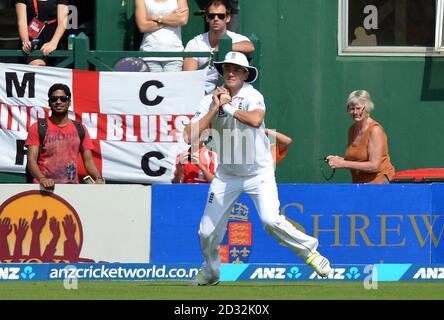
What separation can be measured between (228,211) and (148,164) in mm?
2927

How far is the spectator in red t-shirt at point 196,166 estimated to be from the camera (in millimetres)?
16078

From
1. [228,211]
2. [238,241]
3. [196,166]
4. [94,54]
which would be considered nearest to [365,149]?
[238,241]

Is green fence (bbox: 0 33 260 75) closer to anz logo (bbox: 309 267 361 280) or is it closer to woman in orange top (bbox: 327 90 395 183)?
woman in orange top (bbox: 327 90 395 183)

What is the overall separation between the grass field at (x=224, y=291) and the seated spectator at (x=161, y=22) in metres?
3.61

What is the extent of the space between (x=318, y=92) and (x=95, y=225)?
3830mm

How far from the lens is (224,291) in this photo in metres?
13.3

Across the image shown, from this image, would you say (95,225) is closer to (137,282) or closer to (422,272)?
(137,282)

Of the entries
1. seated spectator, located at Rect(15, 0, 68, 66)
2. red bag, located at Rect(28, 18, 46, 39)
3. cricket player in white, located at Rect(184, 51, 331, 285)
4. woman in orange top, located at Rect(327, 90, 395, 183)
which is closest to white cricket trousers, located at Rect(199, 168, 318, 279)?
cricket player in white, located at Rect(184, 51, 331, 285)

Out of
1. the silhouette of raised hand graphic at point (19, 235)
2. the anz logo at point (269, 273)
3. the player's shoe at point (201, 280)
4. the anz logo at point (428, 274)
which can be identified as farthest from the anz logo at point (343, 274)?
the silhouette of raised hand graphic at point (19, 235)

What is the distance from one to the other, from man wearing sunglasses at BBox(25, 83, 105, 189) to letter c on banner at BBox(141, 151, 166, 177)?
3.04 ft

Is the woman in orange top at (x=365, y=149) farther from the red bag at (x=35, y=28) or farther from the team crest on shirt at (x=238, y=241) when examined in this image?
the red bag at (x=35, y=28)

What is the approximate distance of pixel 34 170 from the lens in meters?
15.7

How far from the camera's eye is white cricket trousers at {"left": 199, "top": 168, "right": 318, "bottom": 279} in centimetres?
1380

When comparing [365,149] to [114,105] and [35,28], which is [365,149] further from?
[35,28]
